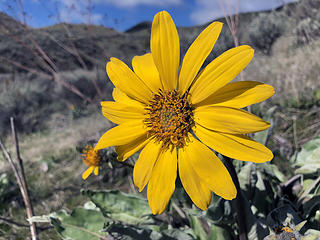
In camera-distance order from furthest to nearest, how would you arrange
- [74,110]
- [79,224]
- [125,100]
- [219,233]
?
[74,110] → [79,224] → [219,233] → [125,100]

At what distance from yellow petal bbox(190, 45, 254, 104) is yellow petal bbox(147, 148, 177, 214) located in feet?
0.95

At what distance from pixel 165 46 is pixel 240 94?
0.38 meters

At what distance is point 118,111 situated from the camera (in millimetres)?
1284

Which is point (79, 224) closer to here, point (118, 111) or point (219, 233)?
point (219, 233)

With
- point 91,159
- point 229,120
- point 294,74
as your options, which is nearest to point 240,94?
point 229,120

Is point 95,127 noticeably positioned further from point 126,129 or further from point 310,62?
point 126,129

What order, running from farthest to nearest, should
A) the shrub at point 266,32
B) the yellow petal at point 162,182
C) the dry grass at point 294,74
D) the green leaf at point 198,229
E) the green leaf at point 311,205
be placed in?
1. the shrub at point 266,32
2. the dry grass at point 294,74
3. the green leaf at point 198,229
4. the green leaf at point 311,205
5. the yellow petal at point 162,182

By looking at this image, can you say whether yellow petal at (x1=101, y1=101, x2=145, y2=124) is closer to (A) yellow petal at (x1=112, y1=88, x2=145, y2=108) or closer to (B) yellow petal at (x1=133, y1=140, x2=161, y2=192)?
(A) yellow petal at (x1=112, y1=88, x2=145, y2=108)

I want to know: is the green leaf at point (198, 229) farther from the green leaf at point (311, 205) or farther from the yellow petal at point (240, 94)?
the yellow petal at point (240, 94)

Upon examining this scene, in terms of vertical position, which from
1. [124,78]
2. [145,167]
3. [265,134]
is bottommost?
[265,134]

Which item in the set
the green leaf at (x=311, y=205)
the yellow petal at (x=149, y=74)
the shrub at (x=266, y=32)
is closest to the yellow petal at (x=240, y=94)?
the yellow petal at (x=149, y=74)

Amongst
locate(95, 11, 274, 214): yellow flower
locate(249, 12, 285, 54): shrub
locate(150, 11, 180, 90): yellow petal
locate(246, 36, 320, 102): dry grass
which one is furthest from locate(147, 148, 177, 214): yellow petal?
locate(249, 12, 285, 54): shrub

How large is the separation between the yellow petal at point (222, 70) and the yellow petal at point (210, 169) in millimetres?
211

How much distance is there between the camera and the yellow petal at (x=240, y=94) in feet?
3.20
